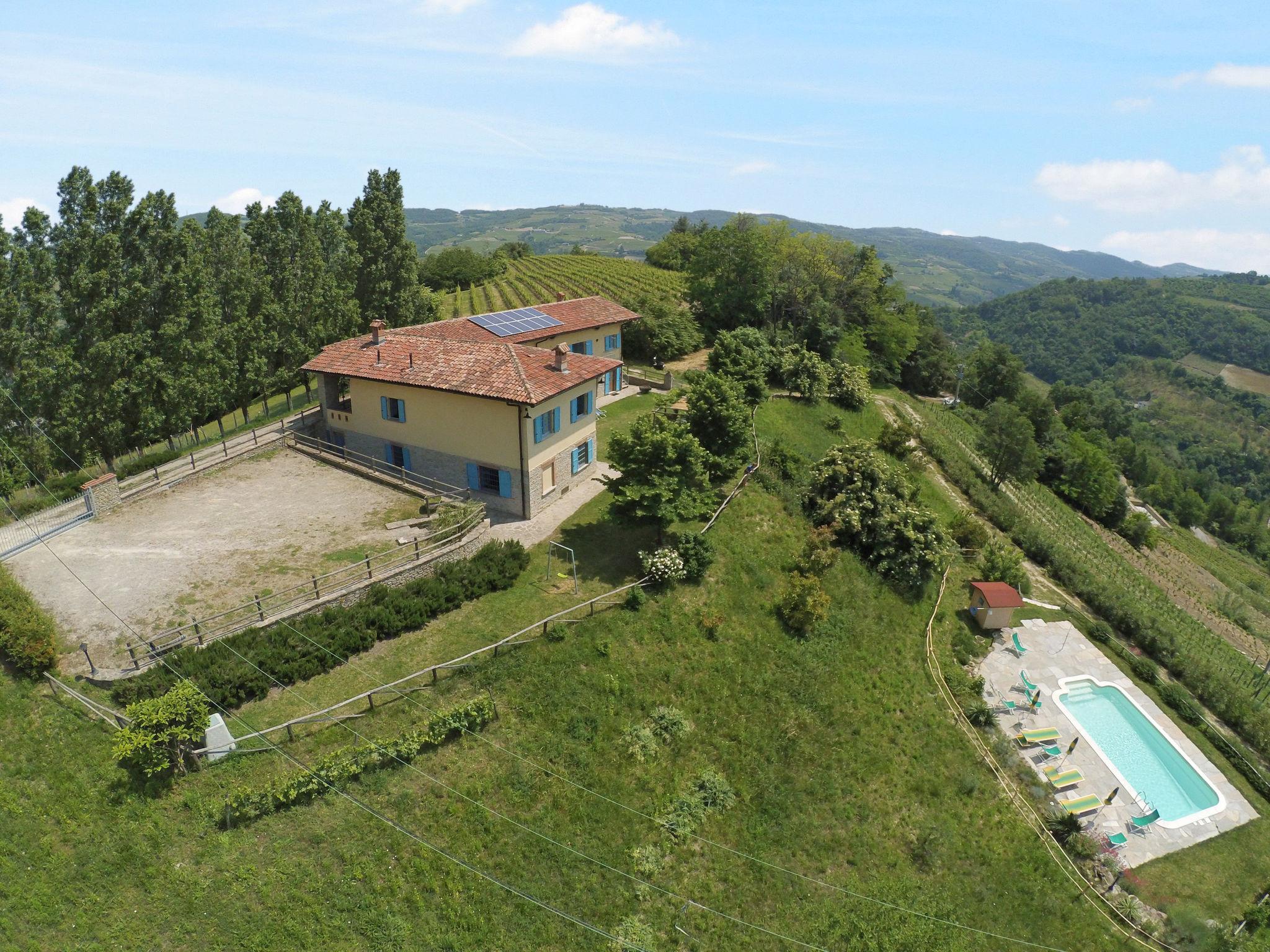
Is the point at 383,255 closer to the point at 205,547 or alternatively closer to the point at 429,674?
the point at 205,547

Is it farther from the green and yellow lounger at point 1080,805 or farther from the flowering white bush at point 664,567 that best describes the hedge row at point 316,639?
the green and yellow lounger at point 1080,805

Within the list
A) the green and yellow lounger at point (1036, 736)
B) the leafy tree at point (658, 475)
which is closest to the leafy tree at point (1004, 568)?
the green and yellow lounger at point (1036, 736)

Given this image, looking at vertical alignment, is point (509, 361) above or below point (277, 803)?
above

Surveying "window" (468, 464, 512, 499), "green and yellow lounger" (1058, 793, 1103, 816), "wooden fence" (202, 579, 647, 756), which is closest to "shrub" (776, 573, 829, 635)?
"wooden fence" (202, 579, 647, 756)

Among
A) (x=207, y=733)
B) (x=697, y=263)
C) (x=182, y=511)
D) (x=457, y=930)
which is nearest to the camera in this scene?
(x=457, y=930)

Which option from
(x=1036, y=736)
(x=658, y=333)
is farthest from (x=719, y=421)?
(x=658, y=333)

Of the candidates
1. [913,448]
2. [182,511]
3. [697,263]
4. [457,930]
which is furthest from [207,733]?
[697,263]

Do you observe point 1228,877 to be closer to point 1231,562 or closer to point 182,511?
point 182,511
